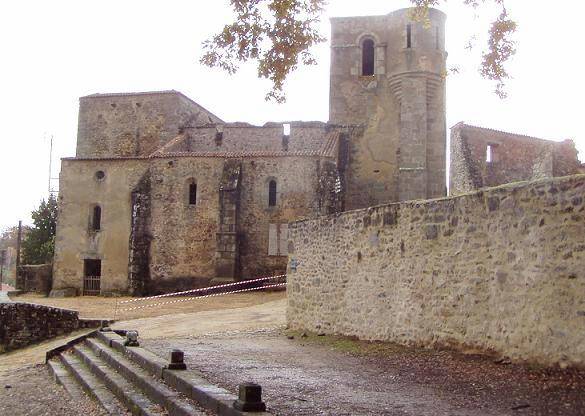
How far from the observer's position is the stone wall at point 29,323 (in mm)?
18578

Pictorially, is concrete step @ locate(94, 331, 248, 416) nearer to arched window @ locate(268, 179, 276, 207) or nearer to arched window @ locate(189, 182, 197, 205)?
arched window @ locate(268, 179, 276, 207)

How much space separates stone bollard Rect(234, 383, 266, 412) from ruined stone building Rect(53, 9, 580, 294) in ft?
67.9

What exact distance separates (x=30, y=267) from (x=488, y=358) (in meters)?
26.0

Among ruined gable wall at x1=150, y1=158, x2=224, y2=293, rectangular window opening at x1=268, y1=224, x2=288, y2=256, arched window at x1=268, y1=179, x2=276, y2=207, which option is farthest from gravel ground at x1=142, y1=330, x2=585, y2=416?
arched window at x1=268, y1=179, x2=276, y2=207

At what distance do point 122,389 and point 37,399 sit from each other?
2.38 metres

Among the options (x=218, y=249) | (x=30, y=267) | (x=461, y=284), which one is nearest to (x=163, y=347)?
(x=461, y=284)

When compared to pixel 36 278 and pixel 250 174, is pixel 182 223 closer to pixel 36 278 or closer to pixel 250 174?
pixel 250 174

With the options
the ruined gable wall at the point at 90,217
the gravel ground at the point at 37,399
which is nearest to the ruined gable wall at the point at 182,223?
the ruined gable wall at the point at 90,217

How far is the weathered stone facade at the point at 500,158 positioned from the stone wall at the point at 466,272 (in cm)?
1807

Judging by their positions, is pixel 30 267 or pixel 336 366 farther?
pixel 30 267

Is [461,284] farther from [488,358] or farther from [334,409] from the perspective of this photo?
[334,409]

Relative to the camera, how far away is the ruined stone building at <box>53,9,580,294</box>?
27.1 meters

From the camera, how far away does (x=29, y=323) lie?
64.0 feet

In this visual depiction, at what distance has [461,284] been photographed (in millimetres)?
8711
